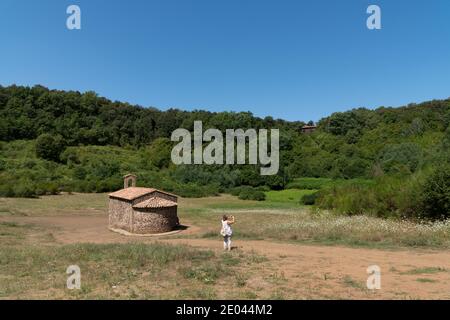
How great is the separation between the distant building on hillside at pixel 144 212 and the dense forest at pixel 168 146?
41.3ft

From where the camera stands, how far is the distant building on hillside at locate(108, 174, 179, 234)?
2909 centimetres

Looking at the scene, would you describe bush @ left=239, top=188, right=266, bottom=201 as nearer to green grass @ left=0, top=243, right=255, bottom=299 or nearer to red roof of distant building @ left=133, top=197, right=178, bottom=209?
red roof of distant building @ left=133, top=197, right=178, bottom=209

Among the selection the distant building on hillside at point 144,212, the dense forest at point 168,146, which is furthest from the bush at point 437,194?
the distant building on hillside at point 144,212

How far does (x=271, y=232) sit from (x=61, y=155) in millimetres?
66562

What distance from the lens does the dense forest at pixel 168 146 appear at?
62.9 metres

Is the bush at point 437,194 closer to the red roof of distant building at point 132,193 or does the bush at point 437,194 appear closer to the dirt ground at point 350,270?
the dirt ground at point 350,270

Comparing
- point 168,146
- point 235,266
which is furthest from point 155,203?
point 168,146

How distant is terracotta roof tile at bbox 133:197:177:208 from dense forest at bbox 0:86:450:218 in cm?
1252

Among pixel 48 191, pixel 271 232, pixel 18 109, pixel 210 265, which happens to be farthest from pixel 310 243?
pixel 18 109

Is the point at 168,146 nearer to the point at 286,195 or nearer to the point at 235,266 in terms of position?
the point at 286,195

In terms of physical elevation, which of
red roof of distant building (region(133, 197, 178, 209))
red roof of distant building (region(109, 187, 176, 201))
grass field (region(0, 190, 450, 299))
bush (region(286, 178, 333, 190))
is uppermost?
red roof of distant building (region(109, 187, 176, 201))

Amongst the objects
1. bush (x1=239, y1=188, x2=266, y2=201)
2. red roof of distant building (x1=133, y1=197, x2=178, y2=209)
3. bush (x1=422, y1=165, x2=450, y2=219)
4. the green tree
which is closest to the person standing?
red roof of distant building (x1=133, y1=197, x2=178, y2=209)

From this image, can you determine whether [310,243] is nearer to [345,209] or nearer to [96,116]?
[345,209]

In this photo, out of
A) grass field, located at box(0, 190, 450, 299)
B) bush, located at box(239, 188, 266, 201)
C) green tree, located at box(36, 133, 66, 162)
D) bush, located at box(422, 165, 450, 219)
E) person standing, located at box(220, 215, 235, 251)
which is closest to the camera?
grass field, located at box(0, 190, 450, 299)
